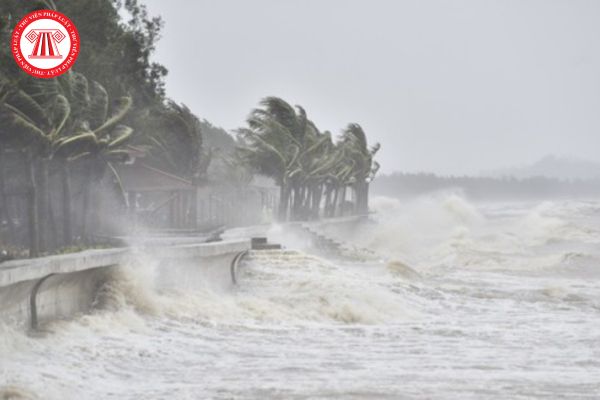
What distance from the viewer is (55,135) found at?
28.2 meters

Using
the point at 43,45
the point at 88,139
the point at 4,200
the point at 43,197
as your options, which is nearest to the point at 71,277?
the point at 43,45

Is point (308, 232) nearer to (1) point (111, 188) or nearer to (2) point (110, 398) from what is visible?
(1) point (111, 188)

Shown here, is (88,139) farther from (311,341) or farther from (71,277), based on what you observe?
(311,341)

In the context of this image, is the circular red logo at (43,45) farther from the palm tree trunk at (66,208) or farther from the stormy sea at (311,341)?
the stormy sea at (311,341)

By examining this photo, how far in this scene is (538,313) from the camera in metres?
21.2

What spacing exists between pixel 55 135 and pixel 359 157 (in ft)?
186

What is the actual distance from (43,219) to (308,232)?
1767cm

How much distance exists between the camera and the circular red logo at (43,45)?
75.6 feet

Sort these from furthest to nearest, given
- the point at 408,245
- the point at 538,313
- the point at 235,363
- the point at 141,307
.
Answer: the point at 408,245
the point at 538,313
the point at 141,307
the point at 235,363

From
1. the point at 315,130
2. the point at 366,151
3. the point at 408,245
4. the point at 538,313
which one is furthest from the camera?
the point at 366,151

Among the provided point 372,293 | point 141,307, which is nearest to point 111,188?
point 372,293

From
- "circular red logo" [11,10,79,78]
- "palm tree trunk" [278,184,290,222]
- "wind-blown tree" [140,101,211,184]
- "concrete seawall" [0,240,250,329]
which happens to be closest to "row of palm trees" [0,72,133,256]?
"circular red logo" [11,10,79,78]

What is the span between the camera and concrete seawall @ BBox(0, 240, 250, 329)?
13.8 meters

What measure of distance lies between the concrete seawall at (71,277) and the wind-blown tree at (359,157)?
59.6 metres
